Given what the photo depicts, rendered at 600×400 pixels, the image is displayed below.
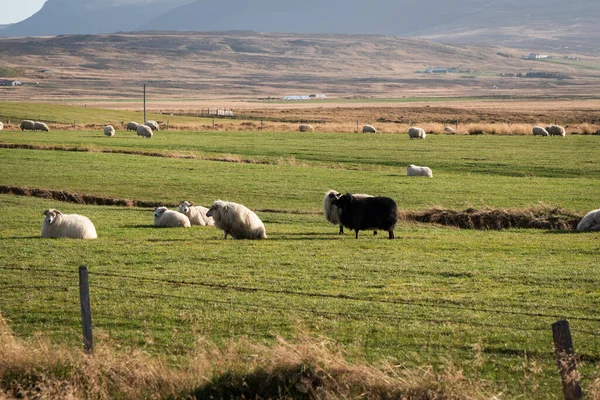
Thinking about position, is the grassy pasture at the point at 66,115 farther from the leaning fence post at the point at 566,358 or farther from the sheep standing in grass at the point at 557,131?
the leaning fence post at the point at 566,358

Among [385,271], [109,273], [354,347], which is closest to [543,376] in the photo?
[354,347]

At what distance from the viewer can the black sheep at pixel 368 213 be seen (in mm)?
24672

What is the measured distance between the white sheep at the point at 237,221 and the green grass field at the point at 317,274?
623mm

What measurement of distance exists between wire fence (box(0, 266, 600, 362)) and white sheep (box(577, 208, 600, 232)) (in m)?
13.1

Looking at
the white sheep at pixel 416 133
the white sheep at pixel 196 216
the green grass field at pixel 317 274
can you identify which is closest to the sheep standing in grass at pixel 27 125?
the white sheep at pixel 416 133

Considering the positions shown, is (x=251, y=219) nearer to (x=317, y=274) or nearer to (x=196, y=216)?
(x=196, y=216)

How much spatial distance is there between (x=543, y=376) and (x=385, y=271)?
787cm

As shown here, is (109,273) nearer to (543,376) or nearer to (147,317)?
(147,317)

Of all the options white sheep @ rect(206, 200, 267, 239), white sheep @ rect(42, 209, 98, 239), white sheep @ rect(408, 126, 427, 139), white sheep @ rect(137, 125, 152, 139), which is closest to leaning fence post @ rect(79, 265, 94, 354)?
white sheep @ rect(42, 209, 98, 239)

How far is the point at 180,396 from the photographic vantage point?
33.2 feet

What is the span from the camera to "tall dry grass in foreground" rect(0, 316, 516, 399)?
384 inches

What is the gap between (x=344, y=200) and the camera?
25234 mm

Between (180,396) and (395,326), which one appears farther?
(395,326)

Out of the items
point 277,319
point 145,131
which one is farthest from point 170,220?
point 145,131
